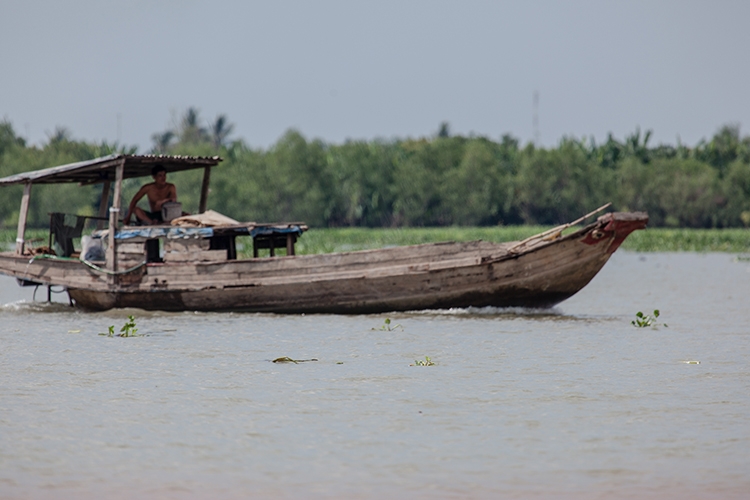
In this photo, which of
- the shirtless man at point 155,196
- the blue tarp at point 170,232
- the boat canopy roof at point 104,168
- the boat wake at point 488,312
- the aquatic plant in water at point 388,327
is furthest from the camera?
the shirtless man at point 155,196

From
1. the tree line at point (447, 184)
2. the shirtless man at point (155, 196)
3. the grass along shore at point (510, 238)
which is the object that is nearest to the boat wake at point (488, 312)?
the shirtless man at point (155, 196)

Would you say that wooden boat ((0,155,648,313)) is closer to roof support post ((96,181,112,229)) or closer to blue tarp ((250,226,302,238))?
blue tarp ((250,226,302,238))

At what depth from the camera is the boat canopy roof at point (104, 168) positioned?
45.6ft

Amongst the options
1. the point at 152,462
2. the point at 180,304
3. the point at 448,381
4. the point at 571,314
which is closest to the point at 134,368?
the point at 448,381

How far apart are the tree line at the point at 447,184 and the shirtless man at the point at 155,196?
44693mm

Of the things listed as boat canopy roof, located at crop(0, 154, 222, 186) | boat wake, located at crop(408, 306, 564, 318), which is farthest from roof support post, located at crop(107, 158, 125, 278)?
boat wake, located at crop(408, 306, 564, 318)

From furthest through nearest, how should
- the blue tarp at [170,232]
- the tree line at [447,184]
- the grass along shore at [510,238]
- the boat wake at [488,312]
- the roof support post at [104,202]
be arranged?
the tree line at [447,184]
the grass along shore at [510,238]
the roof support post at [104,202]
the boat wake at [488,312]
the blue tarp at [170,232]

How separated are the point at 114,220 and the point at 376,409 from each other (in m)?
7.20

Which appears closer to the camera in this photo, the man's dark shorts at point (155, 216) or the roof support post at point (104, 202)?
the man's dark shorts at point (155, 216)

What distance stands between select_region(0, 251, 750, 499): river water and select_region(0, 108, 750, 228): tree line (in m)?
48.1

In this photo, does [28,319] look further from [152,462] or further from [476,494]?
[476,494]

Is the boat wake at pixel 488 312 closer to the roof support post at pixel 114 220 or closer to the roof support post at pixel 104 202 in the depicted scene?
the roof support post at pixel 114 220

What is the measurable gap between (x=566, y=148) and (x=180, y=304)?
169 feet

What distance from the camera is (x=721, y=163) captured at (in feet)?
220
